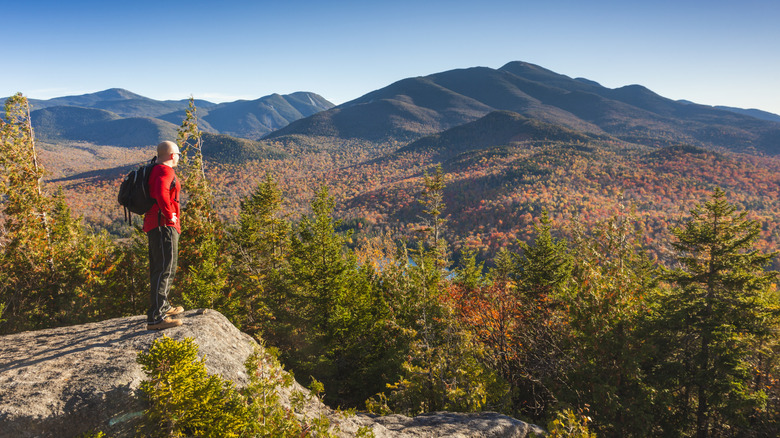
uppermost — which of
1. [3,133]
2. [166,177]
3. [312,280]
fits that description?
[3,133]

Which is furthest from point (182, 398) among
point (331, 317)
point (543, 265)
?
point (543, 265)

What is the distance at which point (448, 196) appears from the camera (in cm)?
14612

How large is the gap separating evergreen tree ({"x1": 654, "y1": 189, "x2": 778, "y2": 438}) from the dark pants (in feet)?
46.3

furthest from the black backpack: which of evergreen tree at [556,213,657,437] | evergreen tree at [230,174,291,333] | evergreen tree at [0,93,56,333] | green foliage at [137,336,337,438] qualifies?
evergreen tree at [556,213,657,437]

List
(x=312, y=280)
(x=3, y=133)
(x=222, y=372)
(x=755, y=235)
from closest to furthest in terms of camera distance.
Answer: (x=222, y=372) < (x=3, y=133) < (x=755, y=235) < (x=312, y=280)

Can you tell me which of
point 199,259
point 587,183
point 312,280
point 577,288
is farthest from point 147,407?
point 587,183

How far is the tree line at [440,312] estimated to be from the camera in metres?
10.2

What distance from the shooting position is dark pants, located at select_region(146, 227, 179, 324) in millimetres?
5508

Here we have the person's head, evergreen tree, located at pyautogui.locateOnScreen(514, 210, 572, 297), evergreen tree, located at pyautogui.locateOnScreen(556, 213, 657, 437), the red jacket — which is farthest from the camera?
evergreen tree, located at pyautogui.locateOnScreen(514, 210, 572, 297)

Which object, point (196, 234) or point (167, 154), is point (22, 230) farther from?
point (167, 154)

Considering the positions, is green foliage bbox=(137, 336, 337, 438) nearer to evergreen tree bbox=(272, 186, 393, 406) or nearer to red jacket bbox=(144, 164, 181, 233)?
red jacket bbox=(144, 164, 181, 233)

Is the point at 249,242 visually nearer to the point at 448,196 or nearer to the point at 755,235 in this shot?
the point at 755,235

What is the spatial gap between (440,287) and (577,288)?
19.4 ft

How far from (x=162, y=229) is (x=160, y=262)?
0.53 metres
